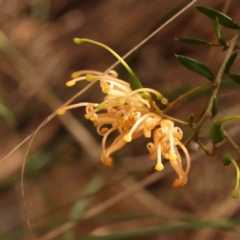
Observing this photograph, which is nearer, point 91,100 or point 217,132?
point 217,132

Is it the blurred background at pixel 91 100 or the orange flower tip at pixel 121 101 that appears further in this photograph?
the blurred background at pixel 91 100

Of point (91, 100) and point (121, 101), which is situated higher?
point (121, 101)

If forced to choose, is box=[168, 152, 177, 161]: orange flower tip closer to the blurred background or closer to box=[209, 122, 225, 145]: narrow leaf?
box=[209, 122, 225, 145]: narrow leaf

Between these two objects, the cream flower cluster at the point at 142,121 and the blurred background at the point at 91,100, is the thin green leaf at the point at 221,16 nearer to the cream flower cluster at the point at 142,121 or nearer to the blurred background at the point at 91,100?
the cream flower cluster at the point at 142,121

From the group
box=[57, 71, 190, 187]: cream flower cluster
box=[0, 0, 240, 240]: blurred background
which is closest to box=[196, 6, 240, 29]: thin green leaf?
box=[57, 71, 190, 187]: cream flower cluster

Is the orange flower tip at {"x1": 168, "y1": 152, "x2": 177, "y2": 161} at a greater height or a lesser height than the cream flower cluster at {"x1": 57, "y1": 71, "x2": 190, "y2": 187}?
lesser

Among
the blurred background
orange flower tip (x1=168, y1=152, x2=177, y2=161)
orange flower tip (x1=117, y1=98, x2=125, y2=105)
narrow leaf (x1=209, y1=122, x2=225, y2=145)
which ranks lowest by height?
the blurred background

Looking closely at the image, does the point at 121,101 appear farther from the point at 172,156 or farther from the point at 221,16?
the point at 221,16

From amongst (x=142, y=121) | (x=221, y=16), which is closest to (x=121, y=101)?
(x=142, y=121)

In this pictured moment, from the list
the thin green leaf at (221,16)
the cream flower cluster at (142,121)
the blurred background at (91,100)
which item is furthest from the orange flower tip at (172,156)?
the blurred background at (91,100)
